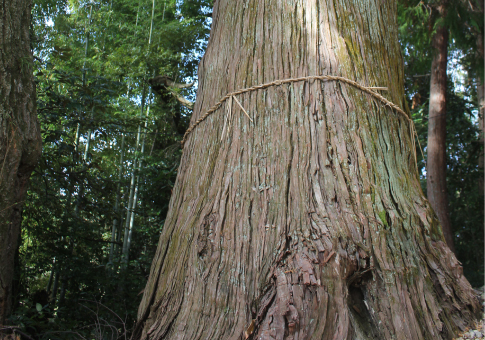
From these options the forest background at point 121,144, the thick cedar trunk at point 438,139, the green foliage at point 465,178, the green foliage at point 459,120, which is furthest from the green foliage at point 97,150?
the green foliage at point 465,178

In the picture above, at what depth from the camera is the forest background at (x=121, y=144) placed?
381 centimetres

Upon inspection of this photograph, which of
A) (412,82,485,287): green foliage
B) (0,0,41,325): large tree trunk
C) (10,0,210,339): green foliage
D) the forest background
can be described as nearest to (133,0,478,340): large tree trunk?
(0,0,41,325): large tree trunk

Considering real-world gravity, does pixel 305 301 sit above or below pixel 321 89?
below

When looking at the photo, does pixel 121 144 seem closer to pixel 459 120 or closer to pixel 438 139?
pixel 438 139

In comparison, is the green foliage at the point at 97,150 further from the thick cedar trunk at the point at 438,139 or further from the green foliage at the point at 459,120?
the thick cedar trunk at the point at 438,139

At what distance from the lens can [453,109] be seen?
7.38 m

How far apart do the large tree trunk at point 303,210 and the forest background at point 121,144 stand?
2204mm

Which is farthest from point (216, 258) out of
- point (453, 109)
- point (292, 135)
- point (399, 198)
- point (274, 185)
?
point (453, 109)

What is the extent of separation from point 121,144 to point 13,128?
447cm

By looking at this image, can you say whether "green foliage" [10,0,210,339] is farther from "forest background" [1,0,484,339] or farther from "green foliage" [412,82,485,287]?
"green foliage" [412,82,485,287]

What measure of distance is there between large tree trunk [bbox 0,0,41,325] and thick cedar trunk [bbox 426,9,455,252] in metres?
5.29

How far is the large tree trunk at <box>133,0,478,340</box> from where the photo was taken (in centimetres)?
116

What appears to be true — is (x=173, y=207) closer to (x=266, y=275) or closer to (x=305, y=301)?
(x=266, y=275)

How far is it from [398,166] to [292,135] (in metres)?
0.47
